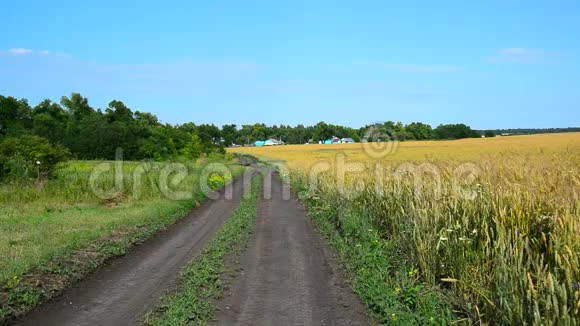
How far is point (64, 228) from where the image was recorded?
45.9ft

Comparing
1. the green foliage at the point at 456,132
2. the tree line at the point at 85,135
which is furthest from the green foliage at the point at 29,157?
the green foliage at the point at 456,132

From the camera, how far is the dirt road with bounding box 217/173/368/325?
6812mm

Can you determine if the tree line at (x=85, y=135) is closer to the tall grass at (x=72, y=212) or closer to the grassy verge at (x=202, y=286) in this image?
the tall grass at (x=72, y=212)

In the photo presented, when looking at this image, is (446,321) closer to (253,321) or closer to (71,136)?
(253,321)

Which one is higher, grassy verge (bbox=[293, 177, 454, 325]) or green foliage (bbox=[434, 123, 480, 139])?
green foliage (bbox=[434, 123, 480, 139])

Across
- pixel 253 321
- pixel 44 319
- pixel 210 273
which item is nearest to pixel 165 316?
pixel 253 321

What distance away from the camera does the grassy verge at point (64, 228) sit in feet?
27.4

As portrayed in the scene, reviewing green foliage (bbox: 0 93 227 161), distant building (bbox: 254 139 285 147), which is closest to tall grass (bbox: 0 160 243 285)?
green foliage (bbox: 0 93 227 161)

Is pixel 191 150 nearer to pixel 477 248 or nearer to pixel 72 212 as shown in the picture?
pixel 72 212

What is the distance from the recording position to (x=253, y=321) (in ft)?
21.8

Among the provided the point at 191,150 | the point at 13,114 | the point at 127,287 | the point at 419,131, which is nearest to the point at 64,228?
the point at 127,287

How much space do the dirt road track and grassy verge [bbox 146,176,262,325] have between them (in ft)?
0.87

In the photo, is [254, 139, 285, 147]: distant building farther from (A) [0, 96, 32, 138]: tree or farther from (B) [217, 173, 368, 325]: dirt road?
(B) [217, 173, 368, 325]: dirt road

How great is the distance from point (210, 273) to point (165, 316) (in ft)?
7.61
